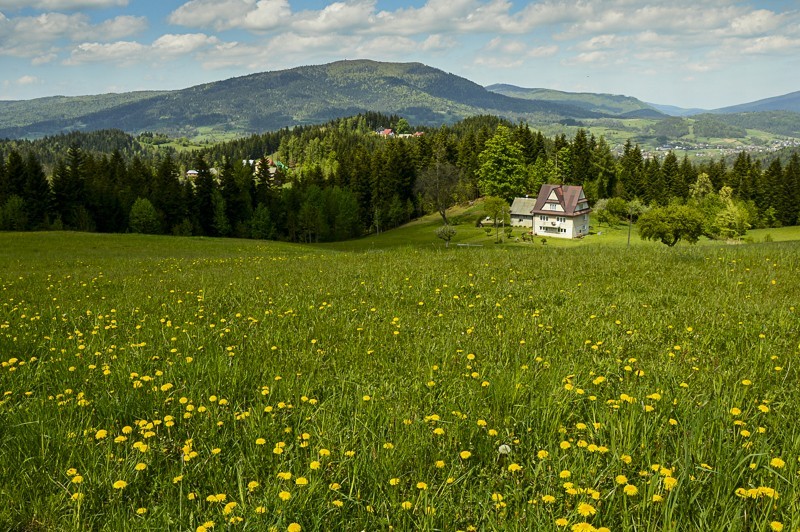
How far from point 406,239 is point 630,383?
8141 centimetres

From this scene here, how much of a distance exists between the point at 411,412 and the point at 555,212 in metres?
94.6

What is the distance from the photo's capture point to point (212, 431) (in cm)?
426

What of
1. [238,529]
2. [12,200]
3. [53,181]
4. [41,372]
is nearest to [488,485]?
[238,529]

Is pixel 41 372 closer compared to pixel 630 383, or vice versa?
pixel 630 383

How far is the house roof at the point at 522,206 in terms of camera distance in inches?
3886

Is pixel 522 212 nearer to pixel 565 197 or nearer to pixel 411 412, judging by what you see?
pixel 565 197

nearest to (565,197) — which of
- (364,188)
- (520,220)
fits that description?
(520,220)

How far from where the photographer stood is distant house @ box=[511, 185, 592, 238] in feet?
303

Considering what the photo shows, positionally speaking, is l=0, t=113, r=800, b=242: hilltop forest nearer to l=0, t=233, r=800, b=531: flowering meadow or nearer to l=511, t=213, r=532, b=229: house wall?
l=511, t=213, r=532, b=229: house wall

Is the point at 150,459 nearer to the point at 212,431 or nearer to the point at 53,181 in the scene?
the point at 212,431

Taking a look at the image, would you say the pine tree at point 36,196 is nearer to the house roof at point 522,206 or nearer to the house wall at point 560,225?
the house roof at point 522,206

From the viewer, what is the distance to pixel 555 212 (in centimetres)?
9338

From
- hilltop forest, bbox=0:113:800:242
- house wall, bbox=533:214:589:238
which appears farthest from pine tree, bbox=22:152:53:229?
house wall, bbox=533:214:589:238

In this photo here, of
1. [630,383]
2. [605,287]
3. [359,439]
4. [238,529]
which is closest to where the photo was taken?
[238,529]
